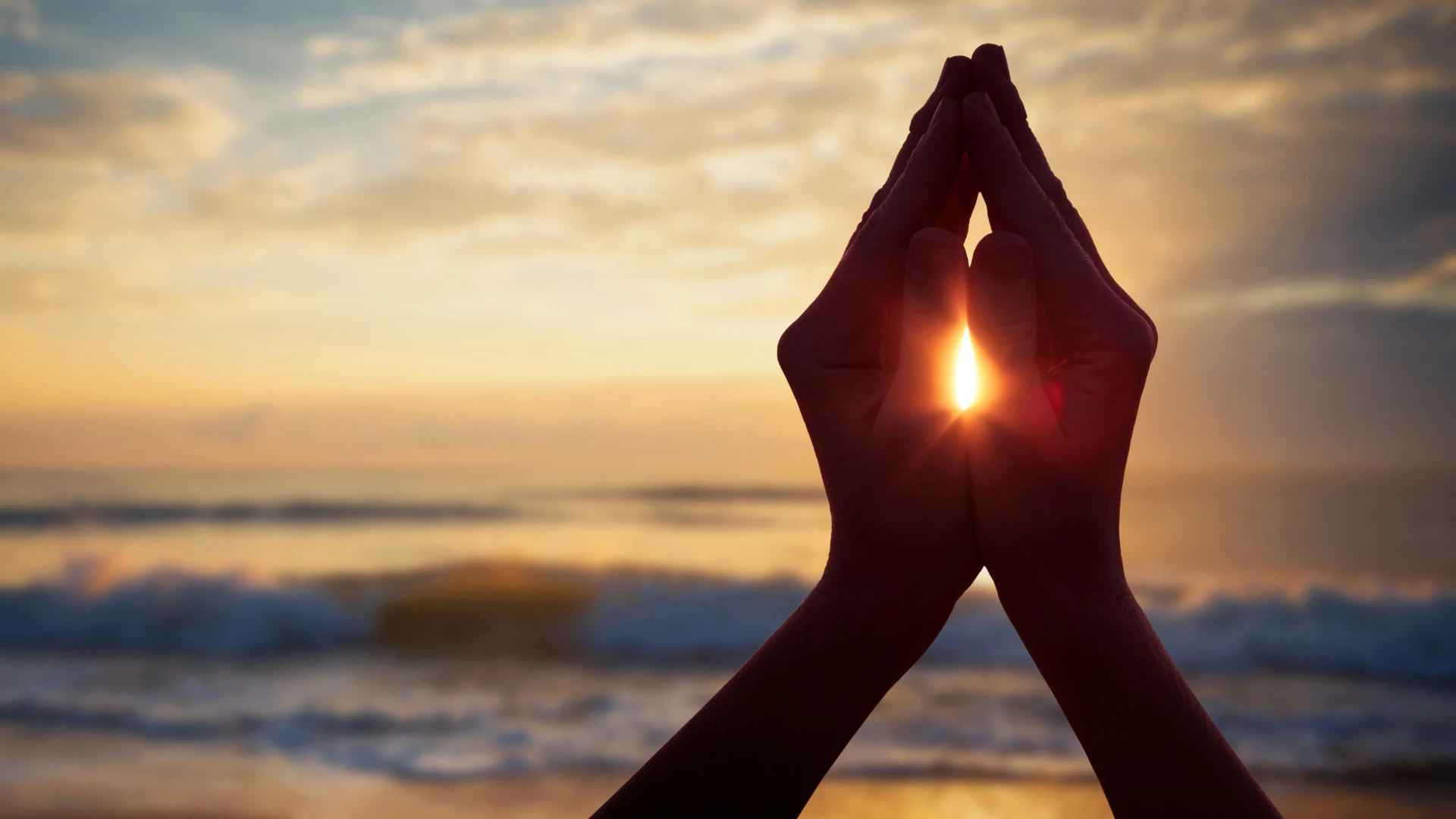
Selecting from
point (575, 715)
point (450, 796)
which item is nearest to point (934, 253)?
point (450, 796)

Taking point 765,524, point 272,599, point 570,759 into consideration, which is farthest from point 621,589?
point 765,524

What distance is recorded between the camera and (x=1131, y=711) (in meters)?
1.07

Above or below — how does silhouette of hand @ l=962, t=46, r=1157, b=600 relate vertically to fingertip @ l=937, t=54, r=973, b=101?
below

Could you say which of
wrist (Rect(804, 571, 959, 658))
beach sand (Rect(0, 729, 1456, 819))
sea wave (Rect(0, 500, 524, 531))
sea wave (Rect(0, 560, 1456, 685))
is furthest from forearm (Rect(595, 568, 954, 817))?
sea wave (Rect(0, 500, 524, 531))

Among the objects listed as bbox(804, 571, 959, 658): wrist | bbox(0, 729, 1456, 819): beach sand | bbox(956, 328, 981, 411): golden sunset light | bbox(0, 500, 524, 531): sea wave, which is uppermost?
bbox(0, 500, 524, 531): sea wave

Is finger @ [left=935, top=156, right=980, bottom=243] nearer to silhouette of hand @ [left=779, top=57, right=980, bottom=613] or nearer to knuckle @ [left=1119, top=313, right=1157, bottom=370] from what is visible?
silhouette of hand @ [left=779, top=57, right=980, bottom=613]

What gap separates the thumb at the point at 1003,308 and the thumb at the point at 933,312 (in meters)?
0.02

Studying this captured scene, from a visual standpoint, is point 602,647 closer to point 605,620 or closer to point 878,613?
→ point 605,620

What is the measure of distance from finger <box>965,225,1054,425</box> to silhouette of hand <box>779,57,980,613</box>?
2cm

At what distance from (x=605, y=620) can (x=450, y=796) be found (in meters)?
3.75

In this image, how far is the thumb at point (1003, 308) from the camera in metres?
1.22

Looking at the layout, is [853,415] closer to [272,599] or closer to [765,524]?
[272,599]

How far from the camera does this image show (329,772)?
17.8ft

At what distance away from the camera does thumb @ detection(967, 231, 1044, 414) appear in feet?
4.00
